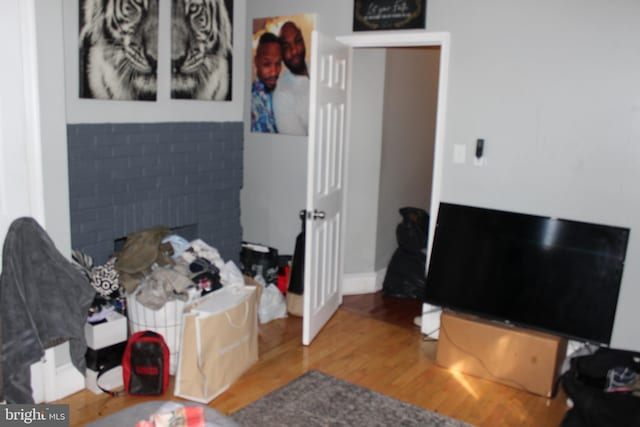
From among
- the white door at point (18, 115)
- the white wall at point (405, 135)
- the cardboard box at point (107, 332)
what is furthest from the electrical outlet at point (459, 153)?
the white door at point (18, 115)

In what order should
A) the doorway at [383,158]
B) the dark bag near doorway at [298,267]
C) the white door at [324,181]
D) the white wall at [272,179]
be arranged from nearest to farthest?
the white door at [324,181] → the dark bag near doorway at [298,267] → the white wall at [272,179] → the doorway at [383,158]

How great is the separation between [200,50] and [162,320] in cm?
177

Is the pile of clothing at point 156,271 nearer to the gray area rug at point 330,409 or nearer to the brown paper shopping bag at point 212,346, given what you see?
the brown paper shopping bag at point 212,346

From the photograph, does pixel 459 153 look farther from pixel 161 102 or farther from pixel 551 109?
pixel 161 102

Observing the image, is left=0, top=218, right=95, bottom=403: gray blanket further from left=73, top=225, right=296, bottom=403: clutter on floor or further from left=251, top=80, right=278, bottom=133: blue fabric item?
left=251, top=80, right=278, bottom=133: blue fabric item

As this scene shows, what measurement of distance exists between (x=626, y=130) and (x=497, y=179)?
773 mm

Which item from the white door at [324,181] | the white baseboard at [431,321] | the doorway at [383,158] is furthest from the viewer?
the doorway at [383,158]

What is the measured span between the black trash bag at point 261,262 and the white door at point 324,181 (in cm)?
51

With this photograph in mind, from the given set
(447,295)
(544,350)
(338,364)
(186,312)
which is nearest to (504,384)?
(544,350)

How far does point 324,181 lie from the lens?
3916mm

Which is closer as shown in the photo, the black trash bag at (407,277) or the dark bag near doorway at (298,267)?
the dark bag near doorway at (298,267)

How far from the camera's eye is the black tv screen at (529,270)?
3.21 metres

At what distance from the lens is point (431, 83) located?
18.4ft

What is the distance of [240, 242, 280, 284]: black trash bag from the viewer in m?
4.47
